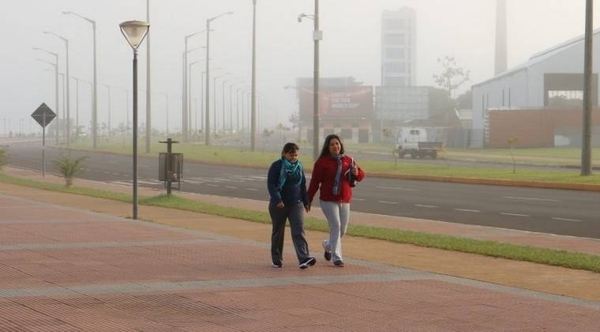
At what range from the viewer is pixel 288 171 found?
46.1 ft

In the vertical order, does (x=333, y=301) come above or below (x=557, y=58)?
below

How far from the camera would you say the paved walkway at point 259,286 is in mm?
9914

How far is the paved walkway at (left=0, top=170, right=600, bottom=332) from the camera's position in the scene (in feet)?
32.5

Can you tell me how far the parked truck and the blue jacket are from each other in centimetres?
5301

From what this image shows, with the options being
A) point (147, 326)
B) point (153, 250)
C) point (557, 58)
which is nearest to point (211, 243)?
point (153, 250)

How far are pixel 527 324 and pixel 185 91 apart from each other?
85.7 m

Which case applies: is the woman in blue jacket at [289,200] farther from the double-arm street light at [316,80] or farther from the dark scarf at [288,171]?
the double-arm street light at [316,80]

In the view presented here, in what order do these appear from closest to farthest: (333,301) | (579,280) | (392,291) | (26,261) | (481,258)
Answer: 1. (333,301)
2. (392,291)
3. (579,280)
4. (26,261)
5. (481,258)

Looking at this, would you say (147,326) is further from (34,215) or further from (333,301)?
(34,215)

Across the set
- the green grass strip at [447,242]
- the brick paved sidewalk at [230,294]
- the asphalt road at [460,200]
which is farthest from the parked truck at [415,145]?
the brick paved sidewalk at [230,294]

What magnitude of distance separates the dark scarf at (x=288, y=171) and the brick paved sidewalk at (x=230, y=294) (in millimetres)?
1129

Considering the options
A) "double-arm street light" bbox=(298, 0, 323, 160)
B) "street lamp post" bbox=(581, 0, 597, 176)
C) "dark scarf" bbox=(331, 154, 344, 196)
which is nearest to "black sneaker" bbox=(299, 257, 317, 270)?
"dark scarf" bbox=(331, 154, 344, 196)

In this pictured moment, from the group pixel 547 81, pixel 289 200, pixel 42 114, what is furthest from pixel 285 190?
pixel 547 81

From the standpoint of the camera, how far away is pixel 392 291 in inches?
472
